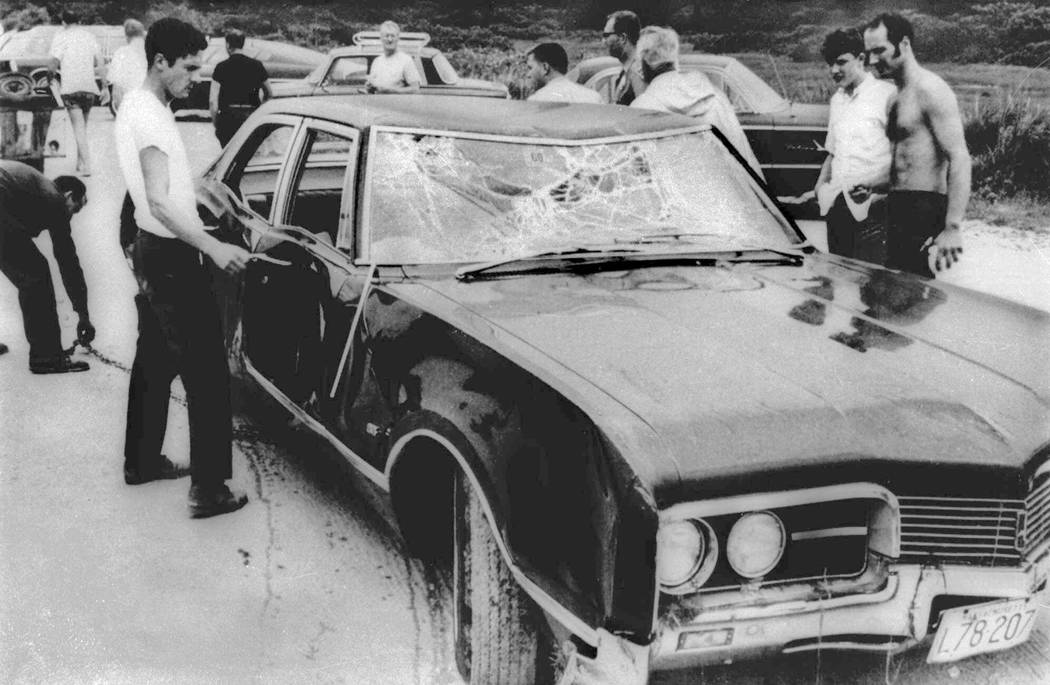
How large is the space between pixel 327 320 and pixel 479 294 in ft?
1.83

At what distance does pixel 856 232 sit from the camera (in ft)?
15.9

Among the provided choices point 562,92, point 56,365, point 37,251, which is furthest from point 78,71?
point 562,92

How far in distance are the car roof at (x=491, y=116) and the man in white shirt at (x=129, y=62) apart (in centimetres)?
357

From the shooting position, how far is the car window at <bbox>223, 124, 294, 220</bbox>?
4070mm

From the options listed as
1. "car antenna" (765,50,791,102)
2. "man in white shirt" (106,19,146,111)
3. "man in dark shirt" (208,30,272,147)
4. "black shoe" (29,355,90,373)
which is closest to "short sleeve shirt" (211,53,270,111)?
"man in dark shirt" (208,30,272,147)

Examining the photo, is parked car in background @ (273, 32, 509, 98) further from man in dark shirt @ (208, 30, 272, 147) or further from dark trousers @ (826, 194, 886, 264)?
dark trousers @ (826, 194, 886, 264)

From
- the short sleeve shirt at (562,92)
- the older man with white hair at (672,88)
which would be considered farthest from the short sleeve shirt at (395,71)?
the older man with white hair at (672,88)

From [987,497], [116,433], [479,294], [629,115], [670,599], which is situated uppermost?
[629,115]

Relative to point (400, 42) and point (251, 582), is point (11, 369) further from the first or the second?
point (400, 42)

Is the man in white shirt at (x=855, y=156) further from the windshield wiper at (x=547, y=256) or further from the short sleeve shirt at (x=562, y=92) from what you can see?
the windshield wiper at (x=547, y=256)

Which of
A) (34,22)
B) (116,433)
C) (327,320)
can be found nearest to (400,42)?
(34,22)

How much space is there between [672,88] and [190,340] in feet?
9.57

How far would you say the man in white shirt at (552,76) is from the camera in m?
5.75

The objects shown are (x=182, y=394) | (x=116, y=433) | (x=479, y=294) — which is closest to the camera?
(x=479, y=294)
